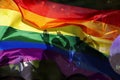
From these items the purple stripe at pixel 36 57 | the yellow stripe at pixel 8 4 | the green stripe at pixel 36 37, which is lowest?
the purple stripe at pixel 36 57

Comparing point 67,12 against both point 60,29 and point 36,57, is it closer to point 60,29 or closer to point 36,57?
point 60,29

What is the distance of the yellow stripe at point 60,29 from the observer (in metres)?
2.47

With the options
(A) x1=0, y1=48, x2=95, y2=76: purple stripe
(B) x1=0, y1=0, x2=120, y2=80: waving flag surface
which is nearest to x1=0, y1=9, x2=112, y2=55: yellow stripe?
(B) x1=0, y1=0, x2=120, y2=80: waving flag surface

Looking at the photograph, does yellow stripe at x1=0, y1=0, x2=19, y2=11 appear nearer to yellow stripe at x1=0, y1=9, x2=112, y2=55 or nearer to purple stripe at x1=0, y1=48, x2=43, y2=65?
yellow stripe at x1=0, y1=9, x2=112, y2=55

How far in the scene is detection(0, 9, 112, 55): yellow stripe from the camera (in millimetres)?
2473

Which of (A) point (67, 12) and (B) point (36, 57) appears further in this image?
(A) point (67, 12)

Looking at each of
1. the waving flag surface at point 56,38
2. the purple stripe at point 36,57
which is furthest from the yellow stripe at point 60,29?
the purple stripe at point 36,57

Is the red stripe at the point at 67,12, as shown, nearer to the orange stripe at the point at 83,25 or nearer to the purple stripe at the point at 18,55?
the orange stripe at the point at 83,25

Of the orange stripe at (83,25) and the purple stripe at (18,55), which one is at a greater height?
the orange stripe at (83,25)

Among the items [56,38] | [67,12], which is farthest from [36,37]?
[67,12]

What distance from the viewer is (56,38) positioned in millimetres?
2486

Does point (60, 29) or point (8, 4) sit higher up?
point (8, 4)

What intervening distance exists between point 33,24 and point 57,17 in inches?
4.9

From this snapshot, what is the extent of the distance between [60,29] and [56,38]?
0.05m
